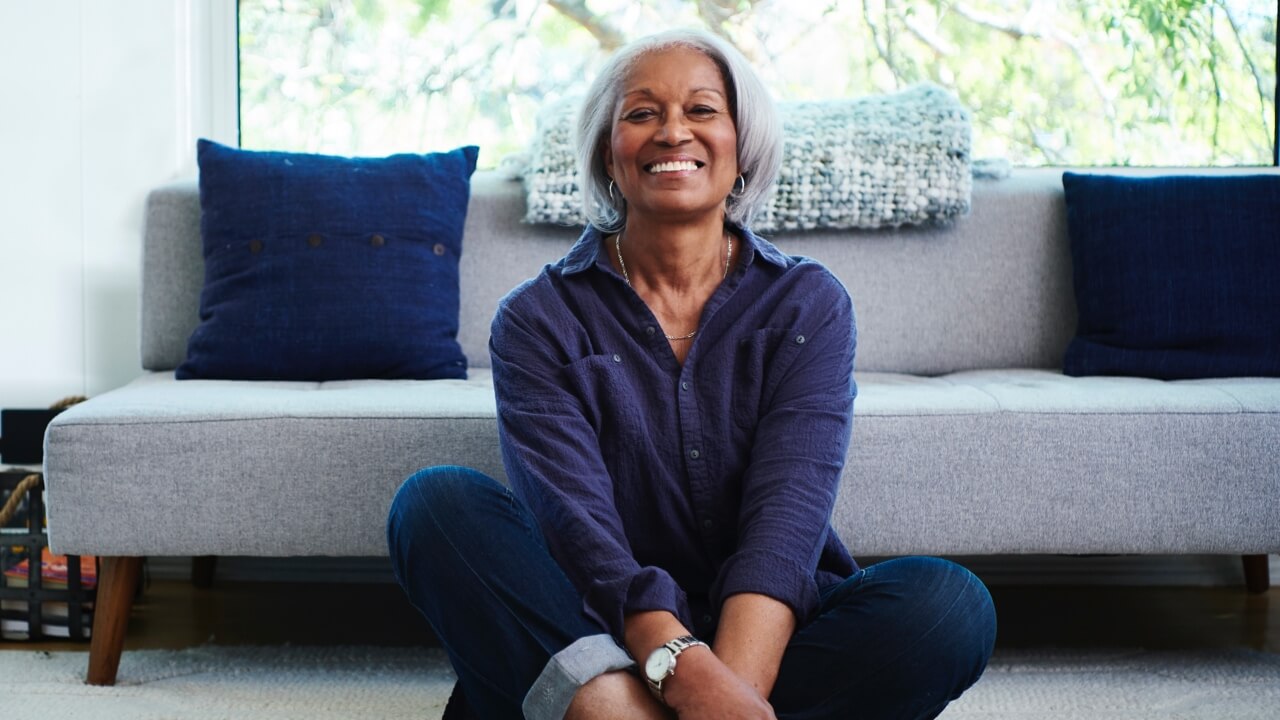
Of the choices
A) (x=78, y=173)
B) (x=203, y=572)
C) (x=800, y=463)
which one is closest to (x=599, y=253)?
(x=800, y=463)

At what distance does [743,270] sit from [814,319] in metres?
0.12

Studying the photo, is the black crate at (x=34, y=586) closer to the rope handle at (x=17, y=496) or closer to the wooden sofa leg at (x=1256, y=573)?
the rope handle at (x=17, y=496)

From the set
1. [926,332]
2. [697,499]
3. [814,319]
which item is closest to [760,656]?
[697,499]

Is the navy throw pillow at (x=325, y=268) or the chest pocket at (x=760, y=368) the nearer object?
the chest pocket at (x=760, y=368)

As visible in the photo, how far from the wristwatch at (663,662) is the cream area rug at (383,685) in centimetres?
74

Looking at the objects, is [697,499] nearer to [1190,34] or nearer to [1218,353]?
[1218,353]

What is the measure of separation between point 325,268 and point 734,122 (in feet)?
3.66

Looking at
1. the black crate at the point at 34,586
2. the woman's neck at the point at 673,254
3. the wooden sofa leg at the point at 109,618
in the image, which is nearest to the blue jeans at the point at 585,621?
the woman's neck at the point at 673,254

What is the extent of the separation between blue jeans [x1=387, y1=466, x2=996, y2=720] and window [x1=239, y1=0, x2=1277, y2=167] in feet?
5.85

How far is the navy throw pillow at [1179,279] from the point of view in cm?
240

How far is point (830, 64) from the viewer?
3031 millimetres

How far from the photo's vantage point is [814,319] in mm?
1555

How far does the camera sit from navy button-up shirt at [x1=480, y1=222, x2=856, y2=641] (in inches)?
55.4

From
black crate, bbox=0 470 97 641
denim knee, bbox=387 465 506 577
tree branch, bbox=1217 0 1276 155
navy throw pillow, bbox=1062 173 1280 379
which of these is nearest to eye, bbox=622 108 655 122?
denim knee, bbox=387 465 506 577
